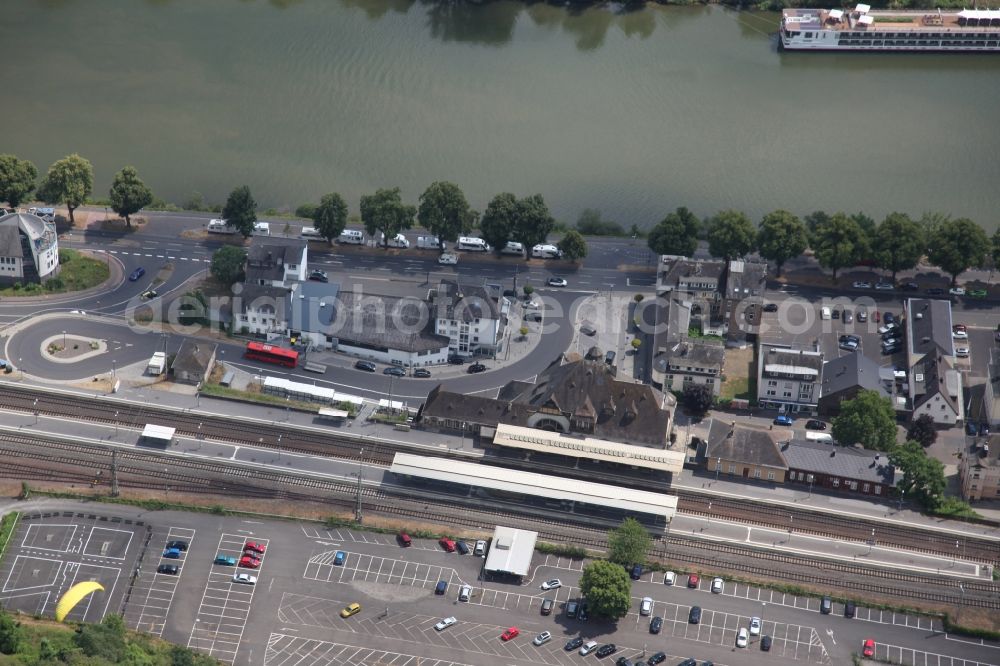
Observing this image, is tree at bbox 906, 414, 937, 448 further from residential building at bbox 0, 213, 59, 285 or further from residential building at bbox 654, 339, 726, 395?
residential building at bbox 0, 213, 59, 285

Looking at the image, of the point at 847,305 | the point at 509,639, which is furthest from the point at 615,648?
the point at 847,305

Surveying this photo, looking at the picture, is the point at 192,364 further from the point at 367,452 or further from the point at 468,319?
the point at 468,319

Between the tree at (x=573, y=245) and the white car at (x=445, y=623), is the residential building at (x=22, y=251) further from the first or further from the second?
the white car at (x=445, y=623)

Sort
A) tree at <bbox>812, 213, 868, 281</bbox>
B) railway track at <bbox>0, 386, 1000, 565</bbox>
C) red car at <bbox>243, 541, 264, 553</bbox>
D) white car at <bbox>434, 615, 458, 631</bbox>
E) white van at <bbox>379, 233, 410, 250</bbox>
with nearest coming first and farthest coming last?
white car at <bbox>434, 615, 458, 631</bbox> → red car at <bbox>243, 541, 264, 553</bbox> → railway track at <bbox>0, 386, 1000, 565</bbox> → tree at <bbox>812, 213, 868, 281</bbox> → white van at <bbox>379, 233, 410, 250</bbox>

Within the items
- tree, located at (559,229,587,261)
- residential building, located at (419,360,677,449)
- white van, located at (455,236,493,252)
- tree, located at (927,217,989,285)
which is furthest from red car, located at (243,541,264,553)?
tree, located at (927,217,989,285)

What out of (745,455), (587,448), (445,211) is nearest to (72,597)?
(587,448)

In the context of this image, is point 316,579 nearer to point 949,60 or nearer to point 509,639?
point 509,639
